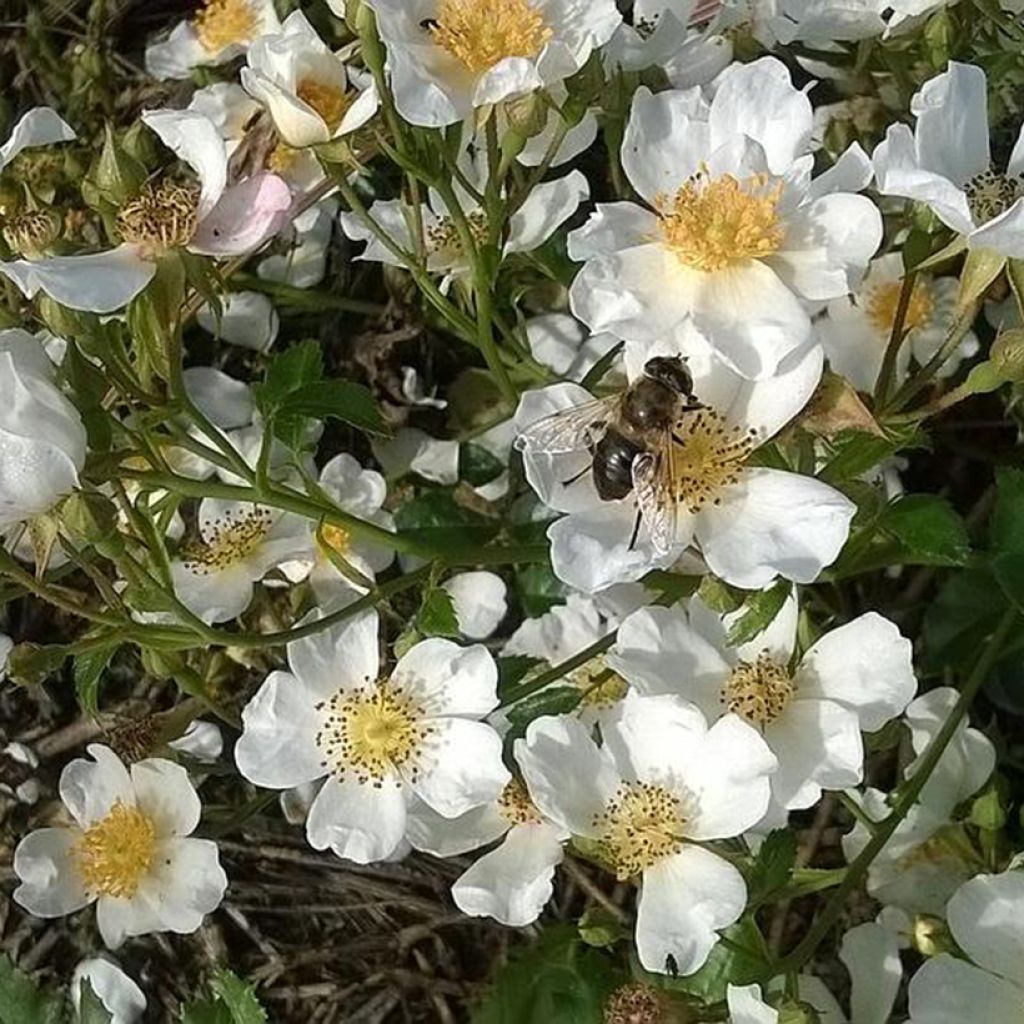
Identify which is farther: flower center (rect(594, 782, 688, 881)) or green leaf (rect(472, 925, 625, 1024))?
green leaf (rect(472, 925, 625, 1024))

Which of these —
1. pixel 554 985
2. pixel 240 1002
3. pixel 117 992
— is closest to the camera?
pixel 240 1002

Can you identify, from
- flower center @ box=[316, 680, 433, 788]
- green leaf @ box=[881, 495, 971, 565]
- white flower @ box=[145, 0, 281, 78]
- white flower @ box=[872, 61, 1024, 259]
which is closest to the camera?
white flower @ box=[872, 61, 1024, 259]

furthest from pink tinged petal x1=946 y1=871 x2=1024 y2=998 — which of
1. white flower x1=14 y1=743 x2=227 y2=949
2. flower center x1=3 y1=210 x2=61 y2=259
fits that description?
flower center x1=3 y1=210 x2=61 y2=259

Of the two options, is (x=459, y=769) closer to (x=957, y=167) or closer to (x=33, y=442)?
(x=33, y=442)

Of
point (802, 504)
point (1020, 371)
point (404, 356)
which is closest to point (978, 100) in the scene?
point (1020, 371)

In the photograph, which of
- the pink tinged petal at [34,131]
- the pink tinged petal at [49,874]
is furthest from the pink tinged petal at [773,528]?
the pink tinged petal at [49,874]

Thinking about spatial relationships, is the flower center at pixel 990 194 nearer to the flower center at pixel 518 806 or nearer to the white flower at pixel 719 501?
the white flower at pixel 719 501

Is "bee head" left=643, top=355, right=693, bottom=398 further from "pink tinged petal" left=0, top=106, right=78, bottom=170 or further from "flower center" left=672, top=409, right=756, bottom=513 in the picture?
"pink tinged petal" left=0, top=106, right=78, bottom=170

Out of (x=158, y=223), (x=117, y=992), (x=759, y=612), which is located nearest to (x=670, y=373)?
(x=759, y=612)
